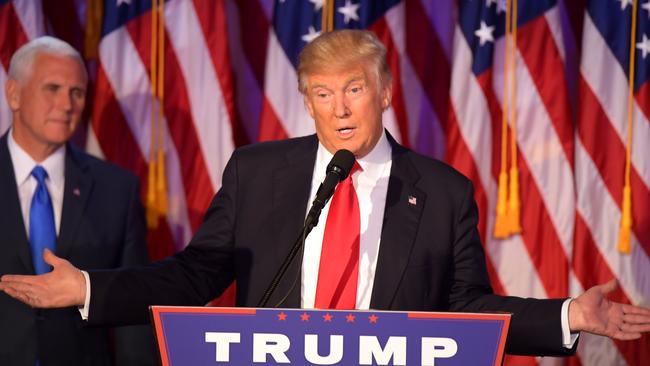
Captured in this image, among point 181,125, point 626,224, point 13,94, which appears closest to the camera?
point 13,94

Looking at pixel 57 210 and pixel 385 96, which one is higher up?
pixel 385 96

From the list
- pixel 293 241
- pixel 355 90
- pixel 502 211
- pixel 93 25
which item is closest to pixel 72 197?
pixel 93 25

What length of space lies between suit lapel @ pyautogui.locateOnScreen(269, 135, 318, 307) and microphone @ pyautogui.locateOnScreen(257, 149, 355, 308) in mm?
410

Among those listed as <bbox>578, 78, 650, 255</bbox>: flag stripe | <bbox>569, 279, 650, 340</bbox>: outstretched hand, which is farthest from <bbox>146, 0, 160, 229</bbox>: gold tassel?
<bbox>569, 279, 650, 340</bbox>: outstretched hand

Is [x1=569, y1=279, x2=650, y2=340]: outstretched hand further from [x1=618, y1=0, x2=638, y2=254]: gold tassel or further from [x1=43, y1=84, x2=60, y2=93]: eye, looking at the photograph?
[x1=43, y1=84, x2=60, y2=93]: eye

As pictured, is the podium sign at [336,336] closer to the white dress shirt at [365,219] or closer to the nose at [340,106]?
the white dress shirt at [365,219]

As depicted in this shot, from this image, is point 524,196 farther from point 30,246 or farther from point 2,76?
point 2,76

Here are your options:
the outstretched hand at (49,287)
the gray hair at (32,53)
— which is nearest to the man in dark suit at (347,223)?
the outstretched hand at (49,287)

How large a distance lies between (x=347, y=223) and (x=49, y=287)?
31.2 inches

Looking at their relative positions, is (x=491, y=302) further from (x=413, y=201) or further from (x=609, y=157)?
(x=609, y=157)

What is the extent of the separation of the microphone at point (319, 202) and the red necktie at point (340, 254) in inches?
15.7

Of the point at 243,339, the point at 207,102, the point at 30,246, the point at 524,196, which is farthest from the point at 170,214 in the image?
the point at 243,339

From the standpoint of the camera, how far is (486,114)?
13.0 feet

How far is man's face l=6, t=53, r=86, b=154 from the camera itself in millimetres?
3424
